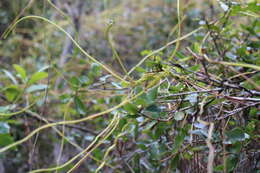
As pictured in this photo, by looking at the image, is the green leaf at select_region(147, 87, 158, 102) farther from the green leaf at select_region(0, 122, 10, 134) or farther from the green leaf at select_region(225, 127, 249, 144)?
the green leaf at select_region(0, 122, 10, 134)

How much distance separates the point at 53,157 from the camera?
1517 mm

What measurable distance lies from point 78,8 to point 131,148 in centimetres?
105

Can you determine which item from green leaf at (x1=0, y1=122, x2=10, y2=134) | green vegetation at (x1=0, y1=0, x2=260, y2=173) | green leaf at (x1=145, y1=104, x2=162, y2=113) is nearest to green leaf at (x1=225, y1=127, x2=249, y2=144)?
green vegetation at (x1=0, y1=0, x2=260, y2=173)

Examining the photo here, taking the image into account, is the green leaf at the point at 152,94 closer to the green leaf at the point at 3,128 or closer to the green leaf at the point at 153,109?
the green leaf at the point at 153,109

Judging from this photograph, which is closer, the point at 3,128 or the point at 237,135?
the point at 237,135

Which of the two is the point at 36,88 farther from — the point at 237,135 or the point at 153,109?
the point at 237,135

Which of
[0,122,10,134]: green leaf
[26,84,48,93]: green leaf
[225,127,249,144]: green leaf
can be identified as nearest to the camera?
[225,127,249,144]: green leaf

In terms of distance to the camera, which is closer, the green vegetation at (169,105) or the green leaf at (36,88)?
the green vegetation at (169,105)

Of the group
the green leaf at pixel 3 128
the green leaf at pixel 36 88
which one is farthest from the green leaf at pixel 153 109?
the green leaf at pixel 36 88

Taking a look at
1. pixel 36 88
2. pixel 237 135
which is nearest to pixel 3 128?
pixel 36 88

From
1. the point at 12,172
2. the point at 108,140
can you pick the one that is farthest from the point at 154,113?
the point at 12,172

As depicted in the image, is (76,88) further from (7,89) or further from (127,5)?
(127,5)

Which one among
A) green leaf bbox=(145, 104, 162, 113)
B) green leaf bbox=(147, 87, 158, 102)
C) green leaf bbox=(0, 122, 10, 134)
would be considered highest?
green leaf bbox=(147, 87, 158, 102)

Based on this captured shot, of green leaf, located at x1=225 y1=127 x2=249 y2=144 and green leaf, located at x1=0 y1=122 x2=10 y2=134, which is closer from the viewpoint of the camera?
green leaf, located at x1=225 y1=127 x2=249 y2=144
